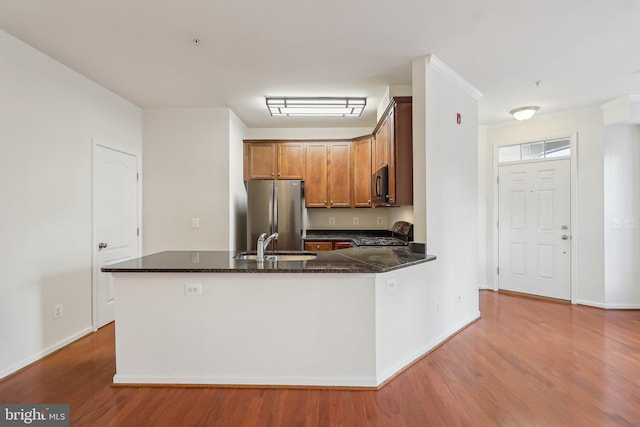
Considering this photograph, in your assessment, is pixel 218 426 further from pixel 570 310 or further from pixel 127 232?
pixel 570 310

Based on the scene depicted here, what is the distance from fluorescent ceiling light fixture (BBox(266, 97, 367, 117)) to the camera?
402 centimetres

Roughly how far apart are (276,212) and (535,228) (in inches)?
149

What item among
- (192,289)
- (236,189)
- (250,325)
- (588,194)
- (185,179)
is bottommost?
(250,325)

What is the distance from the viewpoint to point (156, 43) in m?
2.74

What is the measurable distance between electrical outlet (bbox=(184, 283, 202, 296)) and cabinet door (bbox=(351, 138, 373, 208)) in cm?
324

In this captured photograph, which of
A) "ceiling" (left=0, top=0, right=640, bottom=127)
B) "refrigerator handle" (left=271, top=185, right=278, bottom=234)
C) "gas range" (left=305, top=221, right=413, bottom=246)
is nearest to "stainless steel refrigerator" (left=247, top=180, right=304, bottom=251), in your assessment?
"refrigerator handle" (left=271, top=185, right=278, bottom=234)

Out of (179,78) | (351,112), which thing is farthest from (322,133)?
(179,78)

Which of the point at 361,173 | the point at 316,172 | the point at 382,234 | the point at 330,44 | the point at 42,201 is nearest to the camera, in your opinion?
the point at 330,44

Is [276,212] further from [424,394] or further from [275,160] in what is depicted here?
[424,394]

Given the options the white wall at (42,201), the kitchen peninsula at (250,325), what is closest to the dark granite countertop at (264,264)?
the kitchen peninsula at (250,325)

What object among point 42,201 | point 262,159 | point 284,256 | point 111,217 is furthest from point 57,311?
point 262,159

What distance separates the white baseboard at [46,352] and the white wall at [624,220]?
6164 millimetres

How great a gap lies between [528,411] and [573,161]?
12.3 ft

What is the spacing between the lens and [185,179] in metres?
4.46
